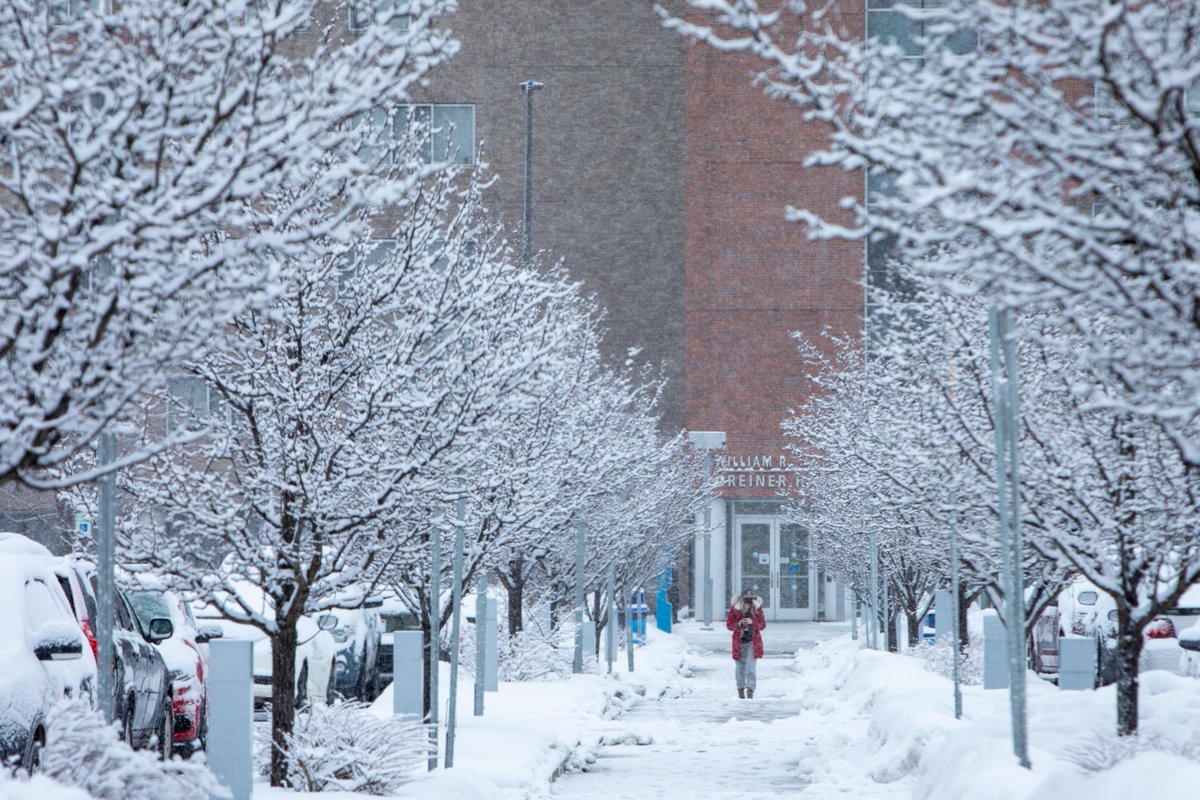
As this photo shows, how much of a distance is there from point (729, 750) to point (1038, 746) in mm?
7038

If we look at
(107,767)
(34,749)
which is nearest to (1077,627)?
(34,749)

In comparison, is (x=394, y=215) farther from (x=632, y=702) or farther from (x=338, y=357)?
(x=338, y=357)

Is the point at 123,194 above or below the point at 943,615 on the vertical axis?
above

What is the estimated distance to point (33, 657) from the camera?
31.2 feet

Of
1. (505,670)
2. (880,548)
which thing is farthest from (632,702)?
(880,548)

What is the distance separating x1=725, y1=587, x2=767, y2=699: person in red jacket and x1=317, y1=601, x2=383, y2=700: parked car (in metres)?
5.89

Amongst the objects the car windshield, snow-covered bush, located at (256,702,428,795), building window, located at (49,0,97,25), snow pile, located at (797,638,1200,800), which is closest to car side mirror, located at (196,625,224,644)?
the car windshield

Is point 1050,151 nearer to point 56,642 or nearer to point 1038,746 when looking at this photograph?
point 1038,746

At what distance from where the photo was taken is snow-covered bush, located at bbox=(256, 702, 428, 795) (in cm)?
1071

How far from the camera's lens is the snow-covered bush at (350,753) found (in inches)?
422

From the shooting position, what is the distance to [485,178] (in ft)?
167

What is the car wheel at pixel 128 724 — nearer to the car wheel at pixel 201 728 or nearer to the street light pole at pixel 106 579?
the car wheel at pixel 201 728

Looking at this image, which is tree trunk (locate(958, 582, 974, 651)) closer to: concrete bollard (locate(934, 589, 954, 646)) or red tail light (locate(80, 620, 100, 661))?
concrete bollard (locate(934, 589, 954, 646))

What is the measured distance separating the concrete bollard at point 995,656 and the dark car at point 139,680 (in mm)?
8073
